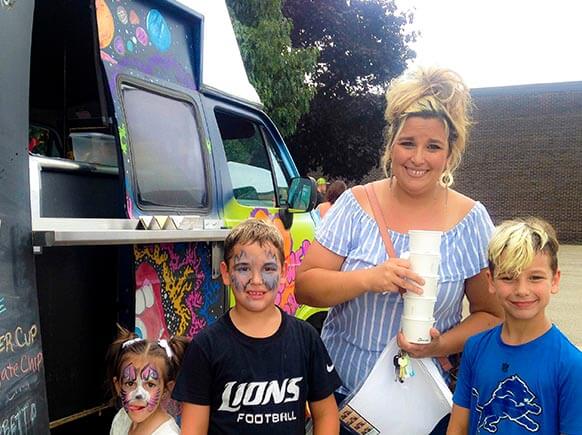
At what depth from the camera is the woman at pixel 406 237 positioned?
78.7 inches

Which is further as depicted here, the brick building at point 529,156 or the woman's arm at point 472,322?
the brick building at point 529,156

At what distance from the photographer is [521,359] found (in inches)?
70.1

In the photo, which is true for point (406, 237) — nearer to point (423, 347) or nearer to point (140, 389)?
point (423, 347)

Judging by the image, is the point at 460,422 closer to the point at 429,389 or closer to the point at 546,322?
the point at 429,389

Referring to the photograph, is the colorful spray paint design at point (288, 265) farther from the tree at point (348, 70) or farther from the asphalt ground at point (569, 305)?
the tree at point (348, 70)

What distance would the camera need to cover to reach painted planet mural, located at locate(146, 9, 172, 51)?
3119 millimetres

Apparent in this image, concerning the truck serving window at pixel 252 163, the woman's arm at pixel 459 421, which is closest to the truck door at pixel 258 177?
the truck serving window at pixel 252 163

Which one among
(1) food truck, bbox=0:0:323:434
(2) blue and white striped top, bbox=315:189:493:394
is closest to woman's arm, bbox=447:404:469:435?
(2) blue and white striped top, bbox=315:189:493:394

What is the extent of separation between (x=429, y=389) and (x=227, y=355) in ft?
2.27

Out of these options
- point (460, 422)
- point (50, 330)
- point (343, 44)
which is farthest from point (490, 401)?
point (343, 44)

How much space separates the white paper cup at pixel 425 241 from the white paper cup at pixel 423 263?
1cm

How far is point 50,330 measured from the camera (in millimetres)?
2639

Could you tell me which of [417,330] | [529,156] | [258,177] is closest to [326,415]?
[417,330]

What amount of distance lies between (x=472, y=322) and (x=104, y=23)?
2.10 m
